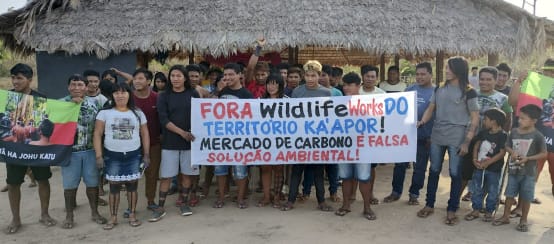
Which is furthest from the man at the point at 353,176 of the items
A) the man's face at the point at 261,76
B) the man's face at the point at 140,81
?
the man's face at the point at 140,81

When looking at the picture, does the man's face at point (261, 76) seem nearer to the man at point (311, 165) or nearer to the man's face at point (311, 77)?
the man at point (311, 165)

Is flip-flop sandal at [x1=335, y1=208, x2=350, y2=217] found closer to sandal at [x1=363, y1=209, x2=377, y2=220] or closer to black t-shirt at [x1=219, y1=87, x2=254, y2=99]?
sandal at [x1=363, y1=209, x2=377, y2=220]

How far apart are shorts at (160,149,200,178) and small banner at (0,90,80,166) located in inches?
34.3

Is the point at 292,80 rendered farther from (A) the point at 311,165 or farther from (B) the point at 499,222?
(B) the point at 499,222

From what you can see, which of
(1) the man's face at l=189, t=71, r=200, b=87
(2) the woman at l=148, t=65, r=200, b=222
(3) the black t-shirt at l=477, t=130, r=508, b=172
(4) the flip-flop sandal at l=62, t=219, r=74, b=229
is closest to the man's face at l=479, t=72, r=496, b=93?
(3) the black t-shirt at l=477, t=130, r=508, b=172

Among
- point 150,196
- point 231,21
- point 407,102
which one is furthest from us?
point 231,21

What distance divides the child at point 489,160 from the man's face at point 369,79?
3.76ft

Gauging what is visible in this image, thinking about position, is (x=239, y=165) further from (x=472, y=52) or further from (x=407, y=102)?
(x=472, y=52)

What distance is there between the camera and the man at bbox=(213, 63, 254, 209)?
417 cm

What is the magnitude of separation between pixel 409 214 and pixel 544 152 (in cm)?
137

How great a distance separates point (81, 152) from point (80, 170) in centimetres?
19

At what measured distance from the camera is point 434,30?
7047 millimetres

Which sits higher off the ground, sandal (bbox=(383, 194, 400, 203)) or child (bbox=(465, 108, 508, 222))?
child (bbox=(465, 108, 508, 222))

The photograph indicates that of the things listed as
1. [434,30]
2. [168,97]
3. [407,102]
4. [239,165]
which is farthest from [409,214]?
[434,30]
